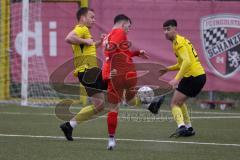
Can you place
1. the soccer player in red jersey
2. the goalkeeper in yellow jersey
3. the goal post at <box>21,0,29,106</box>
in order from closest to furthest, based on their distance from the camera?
the soccer player in red jersey < the goalkeeper in yellow jersey < the goal post at <box>21,0,29,106</box>

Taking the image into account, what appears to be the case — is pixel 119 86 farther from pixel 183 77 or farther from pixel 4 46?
pixel 4 46

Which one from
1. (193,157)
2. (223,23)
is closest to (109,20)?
(223,23)

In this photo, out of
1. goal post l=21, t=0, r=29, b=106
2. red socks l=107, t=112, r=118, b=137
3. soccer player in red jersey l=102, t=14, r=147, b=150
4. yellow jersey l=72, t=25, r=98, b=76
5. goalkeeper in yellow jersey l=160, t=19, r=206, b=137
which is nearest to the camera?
red socks l=107, t=112, r=118, b=137

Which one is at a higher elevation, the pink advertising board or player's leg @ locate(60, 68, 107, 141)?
the pink advertising board

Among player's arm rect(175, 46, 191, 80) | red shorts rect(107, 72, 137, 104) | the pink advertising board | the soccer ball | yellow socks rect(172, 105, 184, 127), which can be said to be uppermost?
the pink advertising board

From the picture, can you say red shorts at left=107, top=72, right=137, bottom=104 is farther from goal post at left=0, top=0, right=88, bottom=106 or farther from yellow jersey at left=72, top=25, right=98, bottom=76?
goal post at left=0, top=0, right=88, bottom=106

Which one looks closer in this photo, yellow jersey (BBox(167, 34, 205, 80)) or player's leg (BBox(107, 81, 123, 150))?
player's leg (BBox(107, 81, 123, 150))

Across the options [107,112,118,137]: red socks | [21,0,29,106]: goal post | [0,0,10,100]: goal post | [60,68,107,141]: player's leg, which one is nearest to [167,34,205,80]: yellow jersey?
[60,68,107,141]: player's leg

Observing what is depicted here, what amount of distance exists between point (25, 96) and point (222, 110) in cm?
469

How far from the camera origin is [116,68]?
10.1m

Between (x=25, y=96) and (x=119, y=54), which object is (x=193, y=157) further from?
(x=25, y=96)

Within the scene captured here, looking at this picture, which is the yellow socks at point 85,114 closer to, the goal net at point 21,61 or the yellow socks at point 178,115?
the yellow socks at point 178,115

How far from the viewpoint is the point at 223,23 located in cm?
1691

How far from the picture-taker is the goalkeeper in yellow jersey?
11.1 m
